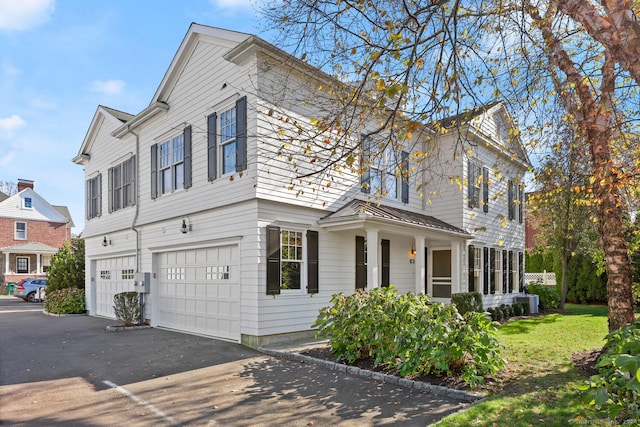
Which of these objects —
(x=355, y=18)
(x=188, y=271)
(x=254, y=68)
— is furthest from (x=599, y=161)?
(x=188, y=271)

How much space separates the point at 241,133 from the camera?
984 centimetres

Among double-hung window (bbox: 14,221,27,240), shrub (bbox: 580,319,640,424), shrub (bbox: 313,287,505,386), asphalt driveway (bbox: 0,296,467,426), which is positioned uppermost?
double-hung window (bbox: 14,221,27,240)

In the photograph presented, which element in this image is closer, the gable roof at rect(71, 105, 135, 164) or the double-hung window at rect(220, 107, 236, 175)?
the double-hung window at rect(220, 107, 236, 175)

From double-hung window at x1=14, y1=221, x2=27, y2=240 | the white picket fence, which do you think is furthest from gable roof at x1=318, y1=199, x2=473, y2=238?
double-hung window at x1=14, y1=221, x2=27, y2=240

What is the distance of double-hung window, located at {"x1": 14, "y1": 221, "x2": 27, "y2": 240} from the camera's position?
34.6 meters

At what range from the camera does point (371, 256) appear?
34.4 feet

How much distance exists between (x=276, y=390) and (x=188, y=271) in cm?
624

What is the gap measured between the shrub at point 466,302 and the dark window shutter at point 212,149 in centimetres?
775

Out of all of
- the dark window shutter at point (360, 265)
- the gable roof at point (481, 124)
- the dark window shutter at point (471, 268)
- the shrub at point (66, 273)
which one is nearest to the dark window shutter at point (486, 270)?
the dark window shutter at point (471, 268)

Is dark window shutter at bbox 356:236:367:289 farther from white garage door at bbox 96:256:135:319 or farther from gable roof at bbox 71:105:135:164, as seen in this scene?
gable roof at bbox 71:105:135:164

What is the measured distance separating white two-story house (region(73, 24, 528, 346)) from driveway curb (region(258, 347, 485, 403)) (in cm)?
130

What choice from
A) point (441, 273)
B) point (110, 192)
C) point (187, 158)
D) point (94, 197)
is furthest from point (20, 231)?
point (441, 273)

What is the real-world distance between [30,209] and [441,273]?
34442 millimetres

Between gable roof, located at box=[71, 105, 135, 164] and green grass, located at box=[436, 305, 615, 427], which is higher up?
gable roof, located at box=[71, 105, 135, 164]
